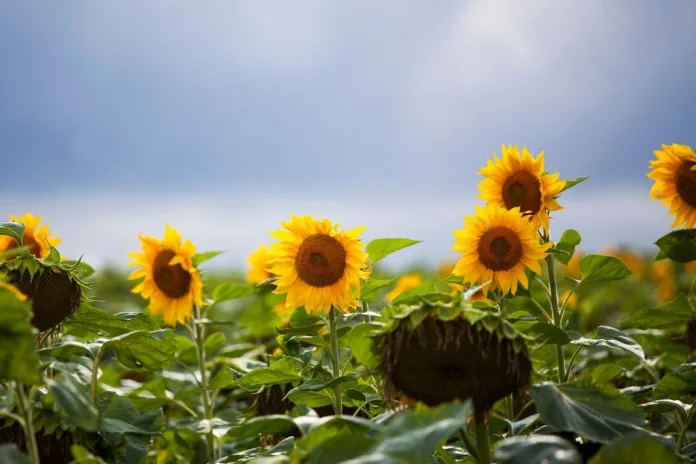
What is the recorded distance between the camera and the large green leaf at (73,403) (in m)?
1.66

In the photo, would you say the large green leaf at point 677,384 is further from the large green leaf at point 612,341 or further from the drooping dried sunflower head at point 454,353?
the drooping dried sunflower head at point 454,353

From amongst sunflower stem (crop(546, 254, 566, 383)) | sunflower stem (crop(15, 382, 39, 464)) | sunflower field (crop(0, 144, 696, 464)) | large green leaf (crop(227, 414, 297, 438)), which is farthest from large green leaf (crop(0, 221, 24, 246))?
sunflower stem (crop(546, 254, 566, 383))

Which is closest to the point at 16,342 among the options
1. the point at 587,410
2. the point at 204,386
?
the point at 587,410

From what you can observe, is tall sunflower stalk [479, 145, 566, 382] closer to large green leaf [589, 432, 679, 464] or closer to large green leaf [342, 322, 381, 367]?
large green leaf [342, 322, 381, 367]

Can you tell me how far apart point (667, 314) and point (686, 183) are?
1.63 feet

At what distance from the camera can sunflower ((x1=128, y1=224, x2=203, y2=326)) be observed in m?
3.21

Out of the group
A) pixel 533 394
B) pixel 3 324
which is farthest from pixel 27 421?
pixel 533 394

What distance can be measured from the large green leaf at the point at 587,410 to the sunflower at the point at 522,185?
89 centimetres

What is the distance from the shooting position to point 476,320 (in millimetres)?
1595

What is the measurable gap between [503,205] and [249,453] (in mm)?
1223

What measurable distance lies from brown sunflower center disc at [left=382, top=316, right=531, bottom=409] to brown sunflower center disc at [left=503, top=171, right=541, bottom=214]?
3.42ft

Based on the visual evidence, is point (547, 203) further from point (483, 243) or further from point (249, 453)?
point (249, 453)

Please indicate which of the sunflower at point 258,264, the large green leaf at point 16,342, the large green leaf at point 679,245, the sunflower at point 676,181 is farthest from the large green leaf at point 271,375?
Result: the sunflower at point 258,264

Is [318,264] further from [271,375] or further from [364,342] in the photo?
[364,342]
